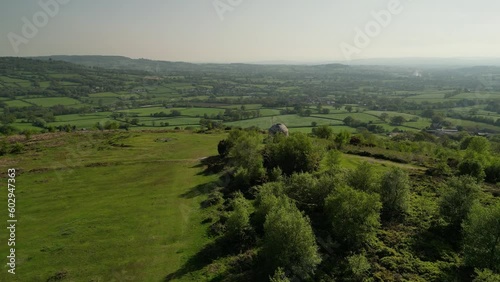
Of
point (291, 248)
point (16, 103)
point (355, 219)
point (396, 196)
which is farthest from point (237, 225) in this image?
point (16, 103)

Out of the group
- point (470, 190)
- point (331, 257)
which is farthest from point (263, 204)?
point (470, 190)

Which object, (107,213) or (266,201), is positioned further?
(107,213)

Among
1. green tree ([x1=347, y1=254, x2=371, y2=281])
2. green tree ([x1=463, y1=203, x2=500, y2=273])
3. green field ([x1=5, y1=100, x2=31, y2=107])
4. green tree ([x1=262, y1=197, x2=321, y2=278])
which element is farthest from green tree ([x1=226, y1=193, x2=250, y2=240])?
green field ([x1=5, y1=100, x2=31, y2=107])

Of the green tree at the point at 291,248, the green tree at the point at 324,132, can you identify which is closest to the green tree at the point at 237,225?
the green tree at the point at 291,248

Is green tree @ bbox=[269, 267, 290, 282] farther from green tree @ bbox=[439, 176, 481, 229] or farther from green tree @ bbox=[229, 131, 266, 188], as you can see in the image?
green tree @ bbox=[229, 131, 266, 188]

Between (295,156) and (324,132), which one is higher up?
(324,132)

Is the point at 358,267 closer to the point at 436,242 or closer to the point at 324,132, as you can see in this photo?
the point at 436,242
